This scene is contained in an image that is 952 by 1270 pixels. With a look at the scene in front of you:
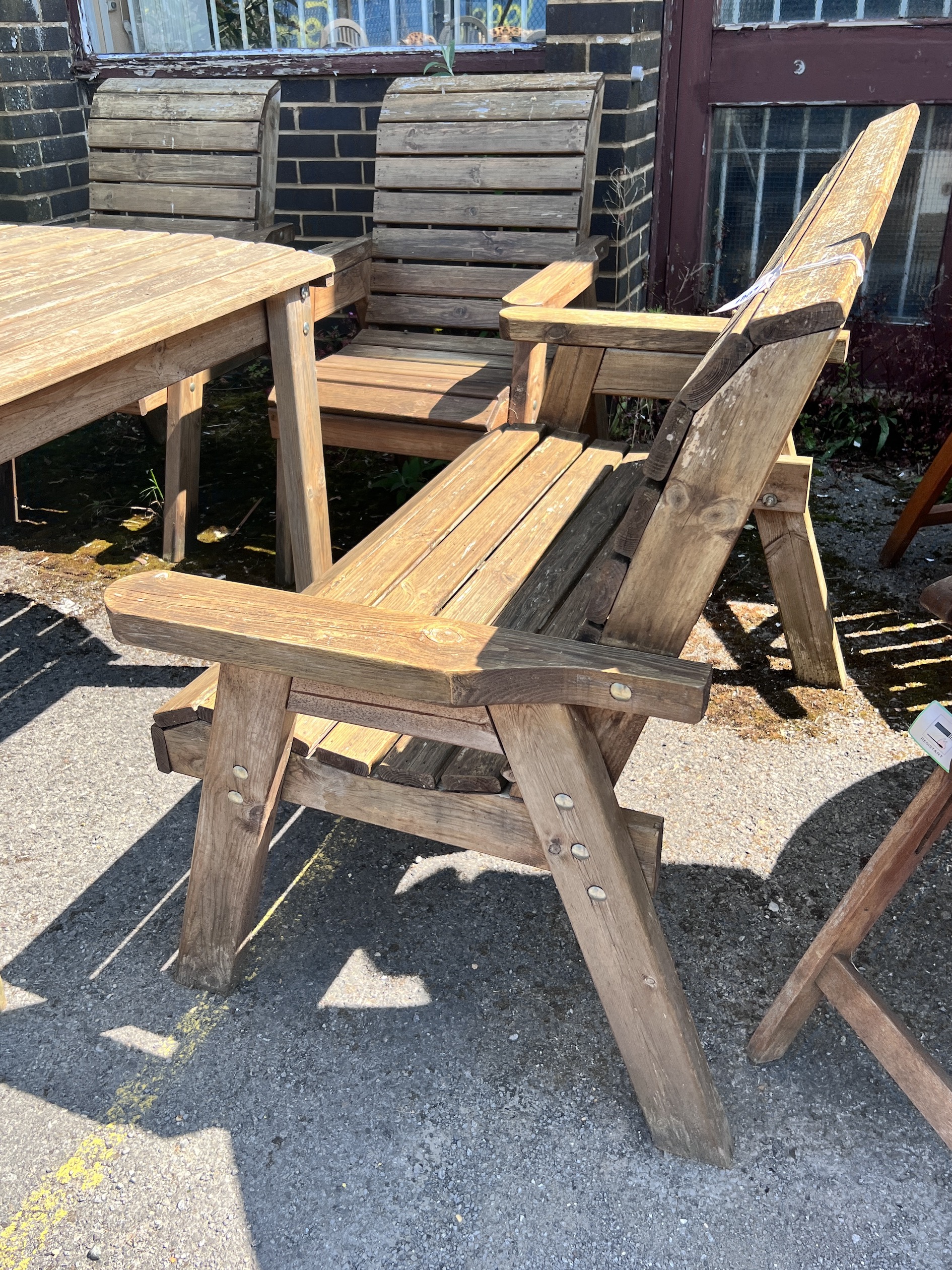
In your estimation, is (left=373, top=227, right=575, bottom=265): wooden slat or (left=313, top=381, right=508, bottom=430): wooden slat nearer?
(left=313, top=381, right=508, bottom=430): wooden slat

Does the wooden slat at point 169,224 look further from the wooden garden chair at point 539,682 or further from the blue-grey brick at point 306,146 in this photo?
the wooden garden chair at point 539,682

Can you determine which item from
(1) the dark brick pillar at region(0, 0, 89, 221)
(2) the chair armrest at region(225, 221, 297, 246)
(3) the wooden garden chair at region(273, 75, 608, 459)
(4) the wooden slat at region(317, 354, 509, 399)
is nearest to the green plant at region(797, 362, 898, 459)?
(3) the wooden garden chair at region(273, 75, 608, 459)

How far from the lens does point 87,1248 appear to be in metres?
1.52

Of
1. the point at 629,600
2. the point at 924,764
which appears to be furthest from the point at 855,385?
the point at 629,600

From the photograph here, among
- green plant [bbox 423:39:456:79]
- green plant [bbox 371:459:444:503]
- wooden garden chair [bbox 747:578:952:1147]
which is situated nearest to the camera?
wooden garden chair [bbox 747:578:952:1147]

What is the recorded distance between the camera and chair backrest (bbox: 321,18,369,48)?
4.30 m

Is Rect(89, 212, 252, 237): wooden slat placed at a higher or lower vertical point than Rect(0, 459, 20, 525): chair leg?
higher

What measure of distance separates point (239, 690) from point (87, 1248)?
2.66ft

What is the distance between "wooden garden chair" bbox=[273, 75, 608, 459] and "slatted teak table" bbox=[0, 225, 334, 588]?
0.35m

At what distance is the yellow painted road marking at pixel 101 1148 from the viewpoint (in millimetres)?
1528

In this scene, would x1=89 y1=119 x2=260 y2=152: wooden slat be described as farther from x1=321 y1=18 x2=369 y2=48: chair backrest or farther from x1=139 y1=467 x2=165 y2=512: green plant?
x1=139 y1=467 x2=165 y2=512: green plant

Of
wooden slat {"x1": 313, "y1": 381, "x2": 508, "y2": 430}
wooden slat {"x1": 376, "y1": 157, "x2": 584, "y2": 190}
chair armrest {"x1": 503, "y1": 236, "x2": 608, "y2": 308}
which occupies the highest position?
wooden slat {"x1": 376, "y1": 157, "x2": 584, "y2": 190}

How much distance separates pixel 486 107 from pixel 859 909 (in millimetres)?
2807

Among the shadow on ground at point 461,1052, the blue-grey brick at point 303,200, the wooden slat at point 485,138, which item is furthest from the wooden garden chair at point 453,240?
the shadow on ground at point 461,1052
